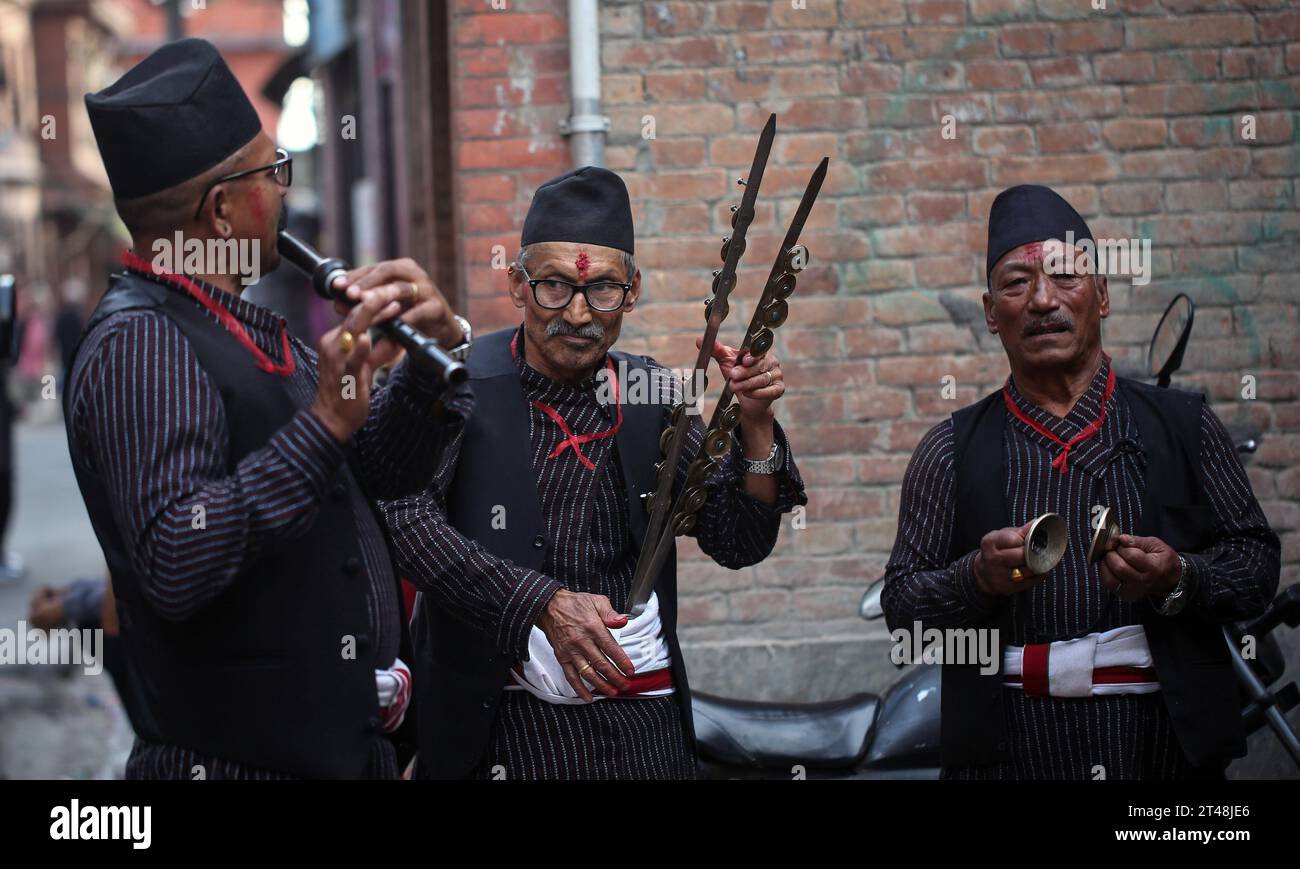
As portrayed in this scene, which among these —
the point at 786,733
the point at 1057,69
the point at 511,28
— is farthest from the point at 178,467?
the point at 1057,69

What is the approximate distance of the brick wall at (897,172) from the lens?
495 centimetres

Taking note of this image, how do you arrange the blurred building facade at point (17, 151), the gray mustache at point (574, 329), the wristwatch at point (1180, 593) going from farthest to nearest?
the blurred building facade at point (17, 151), the gray mustache at point (574, 329), the wristwatch at point (1180, 593)

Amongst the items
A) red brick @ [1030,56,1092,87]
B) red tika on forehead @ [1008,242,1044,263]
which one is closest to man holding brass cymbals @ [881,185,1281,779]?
red tika on forehead @ [1008,242,1044,263]

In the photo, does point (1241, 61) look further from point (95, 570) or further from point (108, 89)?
point (95, 570)

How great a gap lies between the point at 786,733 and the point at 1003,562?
51.1 inches

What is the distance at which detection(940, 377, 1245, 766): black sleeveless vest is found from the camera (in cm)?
298

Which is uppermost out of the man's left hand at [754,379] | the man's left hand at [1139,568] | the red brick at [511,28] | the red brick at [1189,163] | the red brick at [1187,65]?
the red brick at [511,28]

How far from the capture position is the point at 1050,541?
2.75 m

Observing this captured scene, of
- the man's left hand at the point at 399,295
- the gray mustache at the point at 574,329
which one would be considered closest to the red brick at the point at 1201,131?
the gray mustache at the point at 574,329

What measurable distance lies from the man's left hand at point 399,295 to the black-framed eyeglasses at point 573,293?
2.05 ft

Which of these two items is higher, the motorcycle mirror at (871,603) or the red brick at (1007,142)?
the red brick at (1007,142)

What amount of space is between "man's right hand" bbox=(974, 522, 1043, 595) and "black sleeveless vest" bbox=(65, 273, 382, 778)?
116cm

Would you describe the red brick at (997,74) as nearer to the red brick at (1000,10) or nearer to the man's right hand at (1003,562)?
the red brick at (1000,10)

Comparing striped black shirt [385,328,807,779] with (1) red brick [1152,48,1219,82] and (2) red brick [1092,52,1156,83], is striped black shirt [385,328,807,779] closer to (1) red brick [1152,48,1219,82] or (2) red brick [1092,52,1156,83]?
(2) red brick [1092,52,1156,83]
